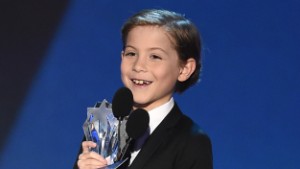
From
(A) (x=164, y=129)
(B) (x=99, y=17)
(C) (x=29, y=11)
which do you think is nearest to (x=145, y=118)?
(A) (x=164, y=129)

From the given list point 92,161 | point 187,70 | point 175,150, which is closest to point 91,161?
point 92,161

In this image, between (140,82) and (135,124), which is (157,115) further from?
(135,124)

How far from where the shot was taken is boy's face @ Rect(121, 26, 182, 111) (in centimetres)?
95

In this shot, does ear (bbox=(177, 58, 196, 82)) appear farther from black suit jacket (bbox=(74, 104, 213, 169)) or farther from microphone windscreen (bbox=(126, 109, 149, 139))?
microphone windscreen (bbox=(126, 109, 149, 139))

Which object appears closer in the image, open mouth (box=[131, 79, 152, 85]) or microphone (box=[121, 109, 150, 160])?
microphone (box=[121, 109, 150, 160])

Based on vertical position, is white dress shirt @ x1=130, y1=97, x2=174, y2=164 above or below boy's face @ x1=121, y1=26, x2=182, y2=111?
below

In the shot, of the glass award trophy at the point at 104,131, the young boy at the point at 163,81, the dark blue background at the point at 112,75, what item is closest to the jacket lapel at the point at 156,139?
the young boy at the point at 163,81

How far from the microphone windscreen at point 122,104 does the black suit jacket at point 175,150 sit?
0.13m

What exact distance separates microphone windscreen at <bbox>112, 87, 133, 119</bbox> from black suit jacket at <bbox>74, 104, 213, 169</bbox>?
0.13 metres

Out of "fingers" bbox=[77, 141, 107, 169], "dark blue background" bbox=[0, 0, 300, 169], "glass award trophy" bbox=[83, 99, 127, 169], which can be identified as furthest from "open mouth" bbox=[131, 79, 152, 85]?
"dark blue background" bbox=[0, 0, 300, 169]

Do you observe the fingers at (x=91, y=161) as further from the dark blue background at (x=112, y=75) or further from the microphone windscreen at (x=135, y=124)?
the dark blue background at (x=112, y=75)

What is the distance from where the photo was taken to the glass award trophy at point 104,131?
2.55 feet

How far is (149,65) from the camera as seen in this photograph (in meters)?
0.95

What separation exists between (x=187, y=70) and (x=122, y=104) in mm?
261
